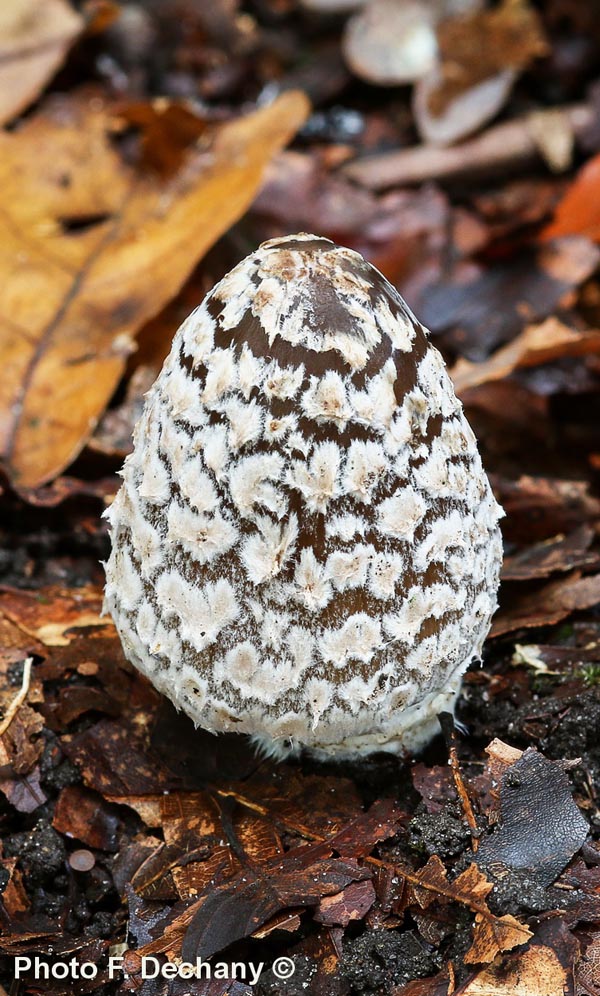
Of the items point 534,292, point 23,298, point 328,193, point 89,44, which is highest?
point 89,44

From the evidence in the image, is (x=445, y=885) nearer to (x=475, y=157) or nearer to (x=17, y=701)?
(x=17, y=701)

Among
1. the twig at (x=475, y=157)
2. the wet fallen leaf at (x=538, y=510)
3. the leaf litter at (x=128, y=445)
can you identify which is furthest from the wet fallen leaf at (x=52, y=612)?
the twig at (x=475, y=157)

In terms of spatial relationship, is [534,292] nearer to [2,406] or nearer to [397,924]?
[2,406]

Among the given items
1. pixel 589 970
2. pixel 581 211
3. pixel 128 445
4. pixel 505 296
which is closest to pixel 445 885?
pixel 589 970

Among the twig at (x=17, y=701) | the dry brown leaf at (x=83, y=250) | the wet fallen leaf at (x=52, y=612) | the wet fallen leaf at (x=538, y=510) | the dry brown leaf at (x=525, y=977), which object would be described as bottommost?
the wet fallen leaf at (x=538, y=510)

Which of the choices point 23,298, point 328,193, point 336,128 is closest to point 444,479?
point 23,298

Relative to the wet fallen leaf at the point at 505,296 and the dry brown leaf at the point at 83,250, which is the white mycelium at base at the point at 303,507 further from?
the wet fallen leaf at the point at 505,296
